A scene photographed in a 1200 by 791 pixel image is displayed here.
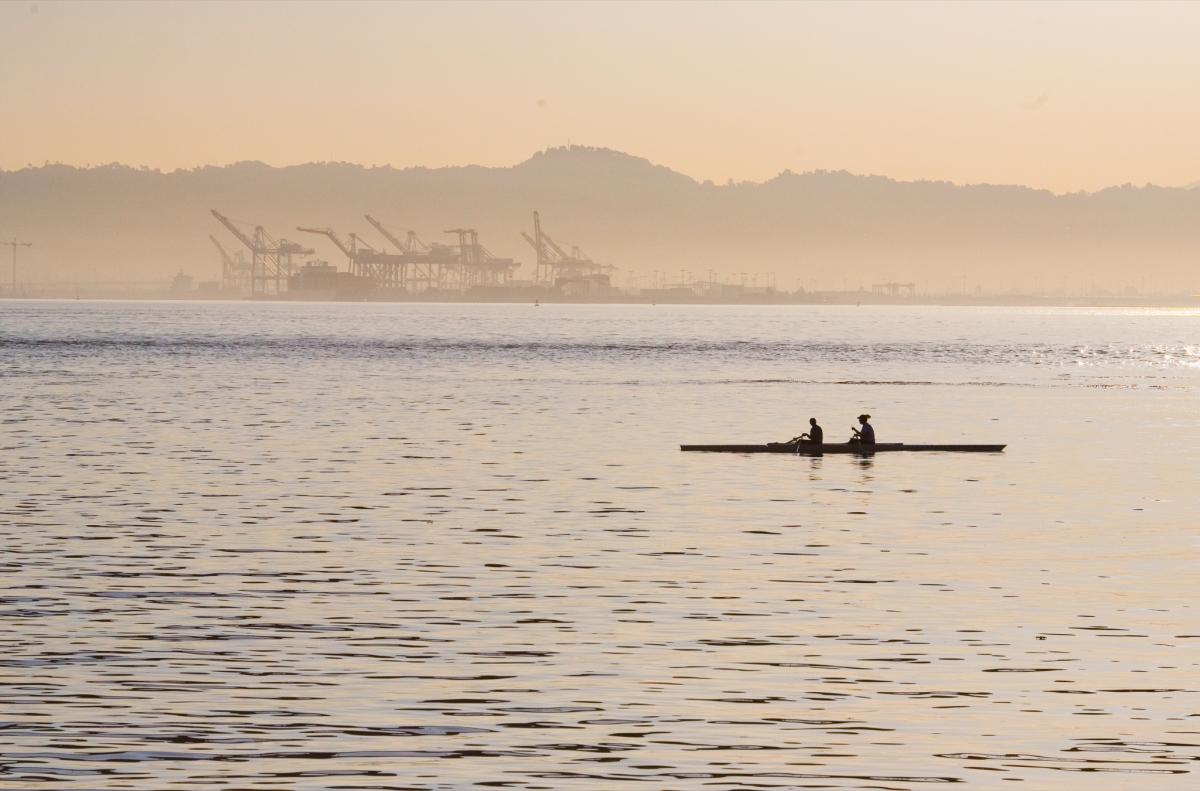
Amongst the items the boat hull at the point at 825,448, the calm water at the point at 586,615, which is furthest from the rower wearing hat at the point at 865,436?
the calm water at the point at 586,615

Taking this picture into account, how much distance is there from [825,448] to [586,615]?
3023cm

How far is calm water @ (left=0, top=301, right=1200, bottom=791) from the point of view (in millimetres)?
18484

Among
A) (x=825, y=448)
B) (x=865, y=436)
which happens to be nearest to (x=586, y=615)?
(x=865, y=436)

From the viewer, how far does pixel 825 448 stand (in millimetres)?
56188

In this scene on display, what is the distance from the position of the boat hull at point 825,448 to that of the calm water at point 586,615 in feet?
1.52

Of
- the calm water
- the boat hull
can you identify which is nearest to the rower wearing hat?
the boat hull

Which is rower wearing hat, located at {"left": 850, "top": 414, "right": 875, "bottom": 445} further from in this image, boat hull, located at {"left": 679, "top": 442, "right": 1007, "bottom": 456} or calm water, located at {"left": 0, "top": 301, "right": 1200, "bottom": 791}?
calm water, located at {"left": 0, "top": 301, "right": 1200, "bottom": 791}

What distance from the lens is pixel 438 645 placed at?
24266 millimetres

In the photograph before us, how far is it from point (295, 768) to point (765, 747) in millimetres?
4857

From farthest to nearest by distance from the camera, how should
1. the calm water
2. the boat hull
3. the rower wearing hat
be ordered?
the boat hull → the rower wearing hat → the calm water

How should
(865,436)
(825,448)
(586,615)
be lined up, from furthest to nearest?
(825,448) < (865,436) < (586,615)

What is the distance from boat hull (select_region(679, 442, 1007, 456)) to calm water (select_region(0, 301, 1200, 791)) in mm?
463

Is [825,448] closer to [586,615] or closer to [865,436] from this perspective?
[865,436]

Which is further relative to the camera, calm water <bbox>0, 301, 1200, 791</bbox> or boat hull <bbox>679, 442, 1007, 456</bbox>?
boat hull <bbox>679, 442, 1007, 456</bbox>
